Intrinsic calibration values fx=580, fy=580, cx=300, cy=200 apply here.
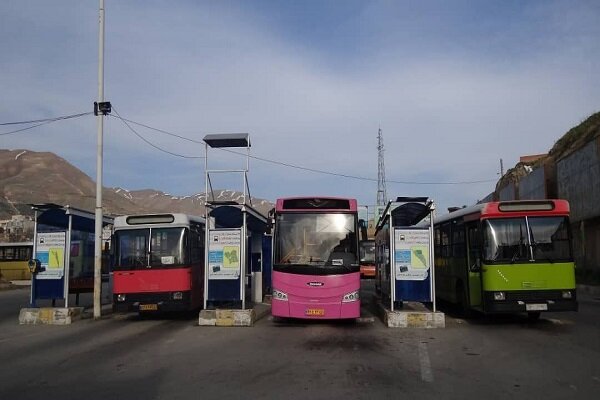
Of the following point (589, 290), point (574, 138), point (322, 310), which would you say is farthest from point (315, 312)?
point (574, 138)

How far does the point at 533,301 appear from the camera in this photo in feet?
43.5

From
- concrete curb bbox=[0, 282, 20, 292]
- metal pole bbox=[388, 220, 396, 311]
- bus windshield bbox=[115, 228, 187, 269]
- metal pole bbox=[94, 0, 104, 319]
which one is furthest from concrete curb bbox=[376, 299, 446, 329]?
concrete curb bbox=[0, 282, 20, 292]

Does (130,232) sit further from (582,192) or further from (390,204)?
(582,192)

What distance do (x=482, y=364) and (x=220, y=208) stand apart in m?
9.38

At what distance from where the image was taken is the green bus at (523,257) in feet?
43.5

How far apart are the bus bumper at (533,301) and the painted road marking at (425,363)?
2.93 meters

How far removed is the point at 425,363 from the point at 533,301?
5236mm

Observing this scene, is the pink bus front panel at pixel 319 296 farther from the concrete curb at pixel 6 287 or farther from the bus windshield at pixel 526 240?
the concrete curb at pixel 6 287

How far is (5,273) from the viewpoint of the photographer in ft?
144

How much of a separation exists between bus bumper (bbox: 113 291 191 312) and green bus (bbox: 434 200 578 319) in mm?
7568

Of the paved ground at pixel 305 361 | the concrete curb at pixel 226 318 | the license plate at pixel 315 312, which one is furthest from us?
the concrete curb at pixel 226 318

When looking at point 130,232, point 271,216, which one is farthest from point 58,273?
point 271,216

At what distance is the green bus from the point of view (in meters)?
13.2

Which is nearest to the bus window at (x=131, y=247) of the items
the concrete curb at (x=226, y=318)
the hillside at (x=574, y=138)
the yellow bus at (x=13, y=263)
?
the concrete curb at (x=226, y=318)
